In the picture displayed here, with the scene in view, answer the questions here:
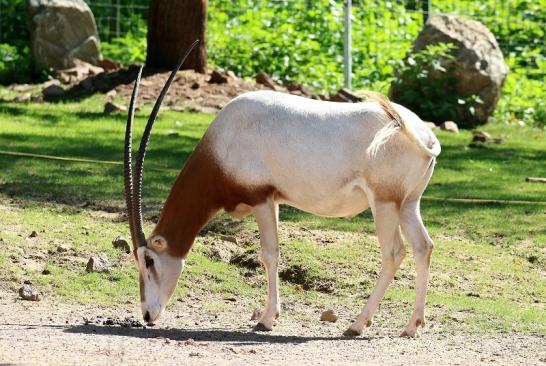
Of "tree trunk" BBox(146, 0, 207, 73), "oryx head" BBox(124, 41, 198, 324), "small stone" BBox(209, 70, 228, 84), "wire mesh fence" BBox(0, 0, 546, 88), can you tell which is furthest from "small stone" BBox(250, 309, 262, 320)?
"wire mesh fence" BBox(0, 0, 546, 88)

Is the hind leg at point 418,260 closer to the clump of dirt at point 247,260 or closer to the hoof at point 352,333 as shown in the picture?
the hoof at point 352,333

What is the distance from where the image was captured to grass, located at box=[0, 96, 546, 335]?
8.59 m

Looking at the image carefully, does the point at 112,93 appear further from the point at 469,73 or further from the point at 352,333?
the point at 352,333

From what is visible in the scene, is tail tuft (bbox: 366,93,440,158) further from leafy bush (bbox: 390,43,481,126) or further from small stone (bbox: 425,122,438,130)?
leafy bush (bbox: 390,43,481,126)

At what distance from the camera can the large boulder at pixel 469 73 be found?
1580 cm

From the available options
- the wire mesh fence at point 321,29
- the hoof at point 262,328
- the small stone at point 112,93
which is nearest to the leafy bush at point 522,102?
the wire mesh fence at point 321,29

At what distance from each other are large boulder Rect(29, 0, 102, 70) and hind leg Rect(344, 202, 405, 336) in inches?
397

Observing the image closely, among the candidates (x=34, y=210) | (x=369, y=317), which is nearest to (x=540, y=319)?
(x=369, y=317)

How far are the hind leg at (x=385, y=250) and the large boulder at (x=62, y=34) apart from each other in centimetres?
1009

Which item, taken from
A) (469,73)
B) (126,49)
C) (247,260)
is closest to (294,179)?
(247,260)

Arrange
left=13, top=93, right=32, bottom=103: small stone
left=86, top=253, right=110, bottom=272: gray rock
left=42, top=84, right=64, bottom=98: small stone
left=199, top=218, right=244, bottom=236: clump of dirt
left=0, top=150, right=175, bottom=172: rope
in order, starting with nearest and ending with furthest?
1. left=86, top=253, right=110, bottom=272: gray rock
2. left=199, top=218, right=244, bottom=236: clump of dirt
3. left=0, top=150, right=175, bottom=172: rope
4. left=13, top=93, right=32, bottom=103: small stone
5. left=42, top=84, right=64, bottom=98: small stone

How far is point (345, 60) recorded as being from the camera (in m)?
17.4

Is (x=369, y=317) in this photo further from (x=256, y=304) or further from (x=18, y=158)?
(x=18, y=158)

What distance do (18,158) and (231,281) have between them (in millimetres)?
3682
